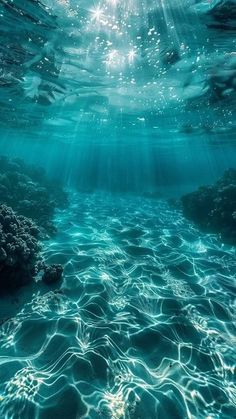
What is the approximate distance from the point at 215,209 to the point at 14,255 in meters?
13.5

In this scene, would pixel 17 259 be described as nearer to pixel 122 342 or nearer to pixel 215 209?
pixel 122 342

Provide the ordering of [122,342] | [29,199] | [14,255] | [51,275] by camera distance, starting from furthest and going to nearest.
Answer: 1. [29,199]
2. [51,275]
3. [14,255]
4. [122,342]

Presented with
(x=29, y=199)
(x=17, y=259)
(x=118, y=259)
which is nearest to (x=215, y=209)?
(x=118, y=259)

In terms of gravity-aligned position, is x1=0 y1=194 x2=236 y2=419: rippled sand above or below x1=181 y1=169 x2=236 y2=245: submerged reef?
below

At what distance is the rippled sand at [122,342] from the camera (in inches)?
196

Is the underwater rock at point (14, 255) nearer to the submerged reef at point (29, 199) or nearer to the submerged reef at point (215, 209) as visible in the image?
the submerged reef at point (29, 199)

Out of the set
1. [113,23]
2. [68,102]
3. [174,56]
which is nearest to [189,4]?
[113,23]

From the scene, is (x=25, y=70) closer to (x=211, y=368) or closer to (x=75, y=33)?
(x=75, y=33)

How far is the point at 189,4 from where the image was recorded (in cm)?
938

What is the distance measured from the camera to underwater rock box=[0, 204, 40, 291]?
8047mm

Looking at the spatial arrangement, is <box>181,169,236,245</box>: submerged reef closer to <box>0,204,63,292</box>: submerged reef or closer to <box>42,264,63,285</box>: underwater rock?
<box>42,264,63,285</box>: underwater rock

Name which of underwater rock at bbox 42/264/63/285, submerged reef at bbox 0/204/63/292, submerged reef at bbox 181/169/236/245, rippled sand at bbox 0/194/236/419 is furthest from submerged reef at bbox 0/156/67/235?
submerged reef at bbox 181/169/236/245

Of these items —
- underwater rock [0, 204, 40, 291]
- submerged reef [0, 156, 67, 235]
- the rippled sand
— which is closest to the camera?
the rippled sand

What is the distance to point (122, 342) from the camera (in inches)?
254
